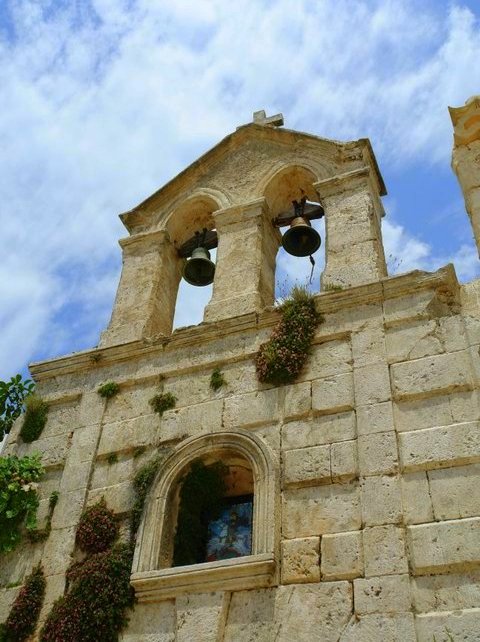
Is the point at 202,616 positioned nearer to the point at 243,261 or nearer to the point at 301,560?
the point at 301,560

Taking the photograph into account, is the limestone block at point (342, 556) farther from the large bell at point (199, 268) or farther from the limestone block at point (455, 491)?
the large bell at point (199, 268)

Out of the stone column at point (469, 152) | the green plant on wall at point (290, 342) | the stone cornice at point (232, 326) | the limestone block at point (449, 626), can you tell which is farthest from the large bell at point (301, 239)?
the limestone block at point (449, 626)

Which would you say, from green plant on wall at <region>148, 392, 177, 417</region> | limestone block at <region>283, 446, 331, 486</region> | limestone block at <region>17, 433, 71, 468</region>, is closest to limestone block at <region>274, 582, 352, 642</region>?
limestone block at <region>283, 446, 331, 486</region>

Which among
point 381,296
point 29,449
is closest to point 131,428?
point 29,449

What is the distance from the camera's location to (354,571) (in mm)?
5941

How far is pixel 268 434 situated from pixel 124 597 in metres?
1.90

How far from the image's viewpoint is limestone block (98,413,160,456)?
7.81 meters

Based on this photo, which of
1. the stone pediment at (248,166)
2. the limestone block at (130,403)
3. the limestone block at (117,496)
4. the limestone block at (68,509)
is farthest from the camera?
the stone pediment at (248,166)

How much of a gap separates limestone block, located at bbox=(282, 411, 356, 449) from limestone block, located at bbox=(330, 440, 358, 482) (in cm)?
7

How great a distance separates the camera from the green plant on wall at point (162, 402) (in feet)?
26.2

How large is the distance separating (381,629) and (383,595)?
253 mm

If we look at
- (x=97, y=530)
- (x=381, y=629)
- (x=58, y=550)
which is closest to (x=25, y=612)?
(x=58, y=550)

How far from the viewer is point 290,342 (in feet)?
25.5

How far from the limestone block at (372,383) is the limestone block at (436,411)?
188 mm
